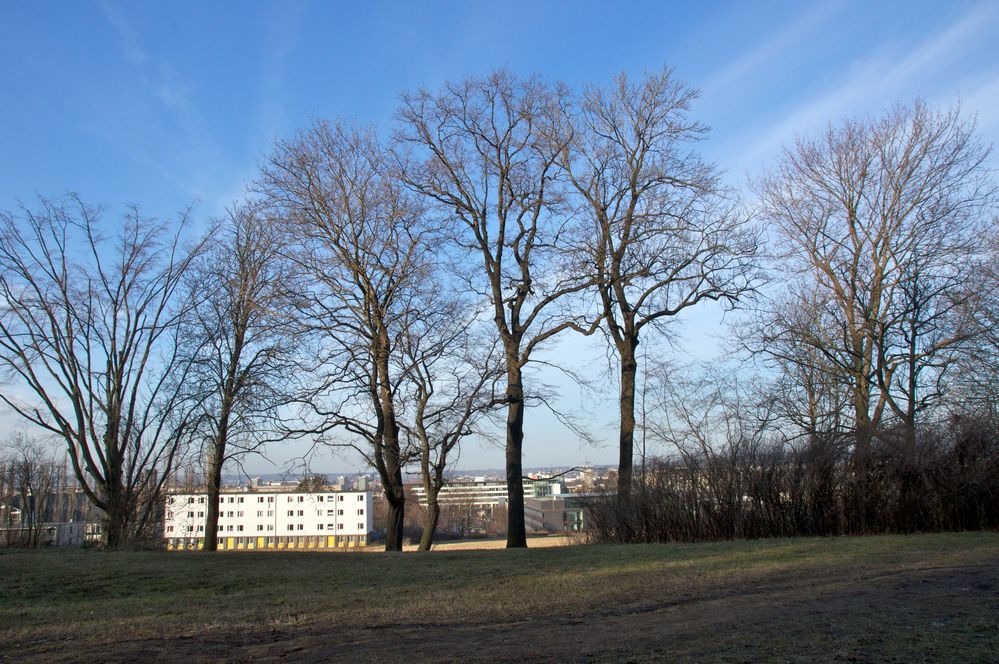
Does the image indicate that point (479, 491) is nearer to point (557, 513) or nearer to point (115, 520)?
point (557, 513)

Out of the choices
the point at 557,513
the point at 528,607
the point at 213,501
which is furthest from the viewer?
the point at 557,513

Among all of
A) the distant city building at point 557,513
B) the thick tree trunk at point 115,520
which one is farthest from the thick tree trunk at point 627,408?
the thick tree trunk at point 115,520

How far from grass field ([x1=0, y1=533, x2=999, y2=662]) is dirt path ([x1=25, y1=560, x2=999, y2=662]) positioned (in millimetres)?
21

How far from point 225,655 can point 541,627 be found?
2.31 meters

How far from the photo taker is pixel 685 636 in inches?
201

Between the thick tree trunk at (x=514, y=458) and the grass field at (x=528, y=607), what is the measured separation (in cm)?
561

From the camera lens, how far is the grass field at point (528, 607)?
4.79 meters

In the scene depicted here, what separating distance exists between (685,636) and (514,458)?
12035 mm

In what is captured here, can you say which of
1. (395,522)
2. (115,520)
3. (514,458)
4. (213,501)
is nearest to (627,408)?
(514,458)

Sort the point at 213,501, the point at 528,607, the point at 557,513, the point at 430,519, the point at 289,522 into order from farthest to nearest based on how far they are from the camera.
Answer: the point at 289,522
the point at 557,513
the point at 213,501
the point at 430,519
the point at 528,607

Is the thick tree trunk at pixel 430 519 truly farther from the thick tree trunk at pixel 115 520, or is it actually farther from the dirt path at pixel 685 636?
the dirt path at pixel 685 636

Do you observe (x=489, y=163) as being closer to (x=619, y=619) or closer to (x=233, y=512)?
(x=619, y=619)

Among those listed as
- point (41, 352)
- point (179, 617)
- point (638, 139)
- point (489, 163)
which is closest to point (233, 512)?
point (41, 352)

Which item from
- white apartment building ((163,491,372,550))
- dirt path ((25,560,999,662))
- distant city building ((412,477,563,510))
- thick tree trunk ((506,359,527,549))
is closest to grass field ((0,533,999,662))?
dirt path ((25,560,999,662))
